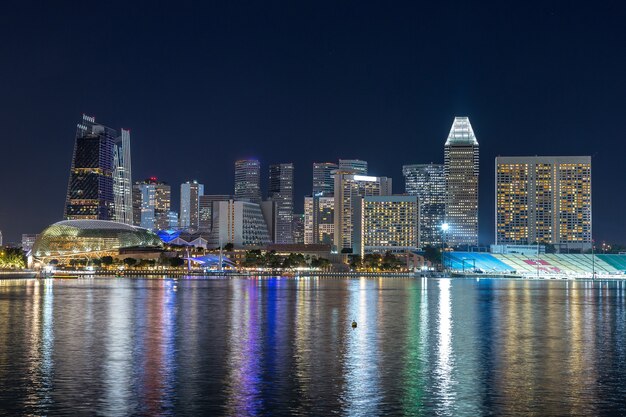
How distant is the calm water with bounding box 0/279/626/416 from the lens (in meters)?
32.0

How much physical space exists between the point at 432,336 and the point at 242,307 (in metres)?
31.3

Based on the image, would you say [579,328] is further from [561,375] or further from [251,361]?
[251,361]

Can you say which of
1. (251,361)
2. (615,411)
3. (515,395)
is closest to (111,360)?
(251,361)

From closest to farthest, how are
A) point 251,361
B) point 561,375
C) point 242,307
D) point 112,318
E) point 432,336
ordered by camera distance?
point 561,375 < point 251,361 < point 432,336 < point 112,318 < point 242,307

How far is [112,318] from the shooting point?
224ft

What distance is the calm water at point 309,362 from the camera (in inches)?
1259

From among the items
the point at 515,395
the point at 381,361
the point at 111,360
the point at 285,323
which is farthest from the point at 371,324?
the point at 515,395

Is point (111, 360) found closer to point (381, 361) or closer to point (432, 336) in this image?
point (381, 361)

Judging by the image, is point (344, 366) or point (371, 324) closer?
point (344, 366)

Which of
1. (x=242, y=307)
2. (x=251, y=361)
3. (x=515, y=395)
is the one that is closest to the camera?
(x=515, y=395)

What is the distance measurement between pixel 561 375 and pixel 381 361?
30.0ft

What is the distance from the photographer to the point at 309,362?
42875mm

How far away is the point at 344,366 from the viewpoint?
Result: 4141 cm

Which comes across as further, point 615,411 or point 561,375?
point 561,375
